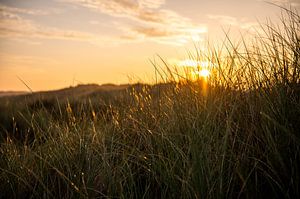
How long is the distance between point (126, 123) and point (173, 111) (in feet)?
2.28

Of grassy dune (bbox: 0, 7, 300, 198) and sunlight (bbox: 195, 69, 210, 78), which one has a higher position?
sunlight (bbox: 195, 69, 210, 78)

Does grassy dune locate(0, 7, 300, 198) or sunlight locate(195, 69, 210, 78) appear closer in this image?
grassy dune locate(0, 7, 300, 198)

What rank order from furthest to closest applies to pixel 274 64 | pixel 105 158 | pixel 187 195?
pixel 274 64
pixel 105 158
pixel 187 195

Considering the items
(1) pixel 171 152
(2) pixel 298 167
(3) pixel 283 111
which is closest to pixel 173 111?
(1) pixel 171 152

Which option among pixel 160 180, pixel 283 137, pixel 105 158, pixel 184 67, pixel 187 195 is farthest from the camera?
pixel 184 67

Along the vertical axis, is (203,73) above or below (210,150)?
above

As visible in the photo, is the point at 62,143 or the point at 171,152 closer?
the point at 171,152

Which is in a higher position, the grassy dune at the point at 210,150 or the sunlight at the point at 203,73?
the sunlight at the point at 203,73

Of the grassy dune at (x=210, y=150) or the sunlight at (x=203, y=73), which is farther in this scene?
the sunlight at (x=203, y=73)

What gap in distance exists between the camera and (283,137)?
1.67 m

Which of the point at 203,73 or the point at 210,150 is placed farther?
the point at 203,73

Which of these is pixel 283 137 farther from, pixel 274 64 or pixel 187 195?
pixel 274 64

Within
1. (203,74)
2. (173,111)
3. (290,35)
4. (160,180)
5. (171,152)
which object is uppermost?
(290,35)

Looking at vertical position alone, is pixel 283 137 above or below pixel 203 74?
below
